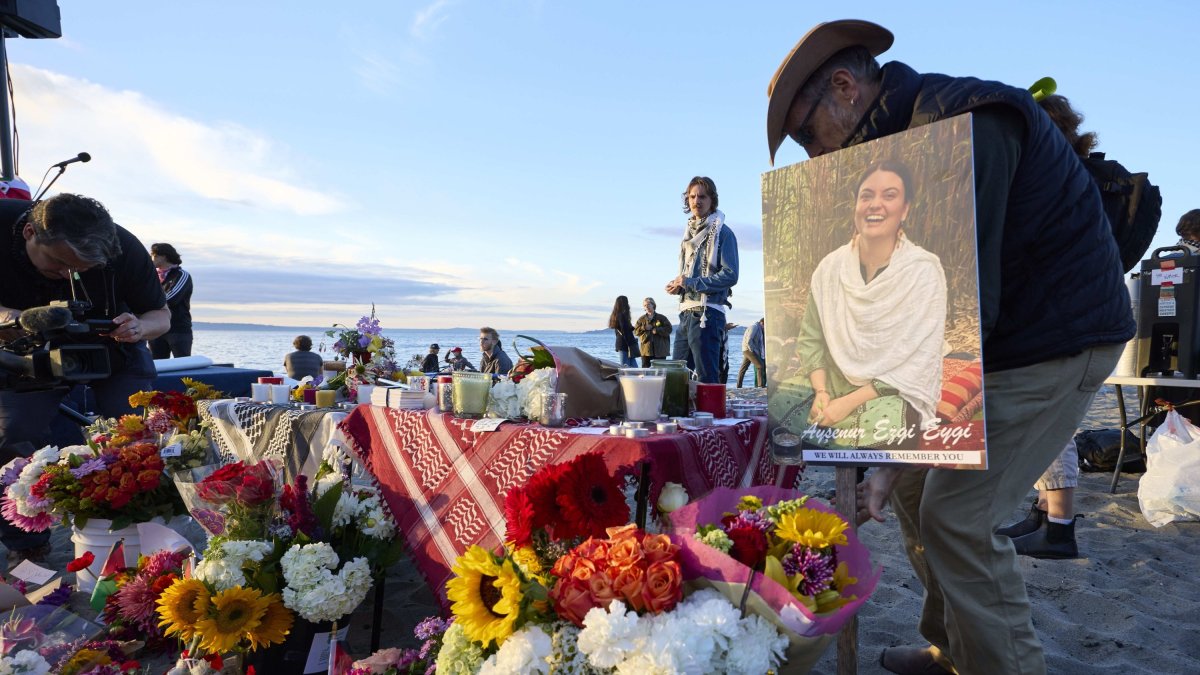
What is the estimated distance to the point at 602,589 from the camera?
1.18 metres

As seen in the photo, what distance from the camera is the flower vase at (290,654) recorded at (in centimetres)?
210

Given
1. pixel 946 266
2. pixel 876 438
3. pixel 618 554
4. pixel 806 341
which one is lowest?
pixel 618 554

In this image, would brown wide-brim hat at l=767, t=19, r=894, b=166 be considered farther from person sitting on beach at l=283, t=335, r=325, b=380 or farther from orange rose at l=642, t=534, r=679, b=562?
person sitting on beach at l=283, t=335, r=325, b=380

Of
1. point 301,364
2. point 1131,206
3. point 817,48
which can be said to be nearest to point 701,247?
point 1131,206

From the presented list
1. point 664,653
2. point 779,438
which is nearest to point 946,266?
point 779,438

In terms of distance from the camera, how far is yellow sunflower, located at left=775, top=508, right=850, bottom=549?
1235 mm

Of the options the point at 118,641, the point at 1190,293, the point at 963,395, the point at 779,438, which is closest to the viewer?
the point at 963,395

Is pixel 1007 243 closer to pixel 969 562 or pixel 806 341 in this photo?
pixel 806 341

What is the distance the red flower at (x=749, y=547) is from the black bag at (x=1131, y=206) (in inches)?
83.0

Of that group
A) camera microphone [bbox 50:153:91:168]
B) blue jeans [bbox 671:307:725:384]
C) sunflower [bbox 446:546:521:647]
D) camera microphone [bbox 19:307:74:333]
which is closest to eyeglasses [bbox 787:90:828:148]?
sunflower [bbox 446:546:521:647]

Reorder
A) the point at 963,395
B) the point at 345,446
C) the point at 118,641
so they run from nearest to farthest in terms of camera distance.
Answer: the point at 963,395 → the point at 118,641 → the point at 345,446

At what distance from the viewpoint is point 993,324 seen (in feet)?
5.07

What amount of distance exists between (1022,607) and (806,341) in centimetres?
84

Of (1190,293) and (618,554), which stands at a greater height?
(1190,293)
